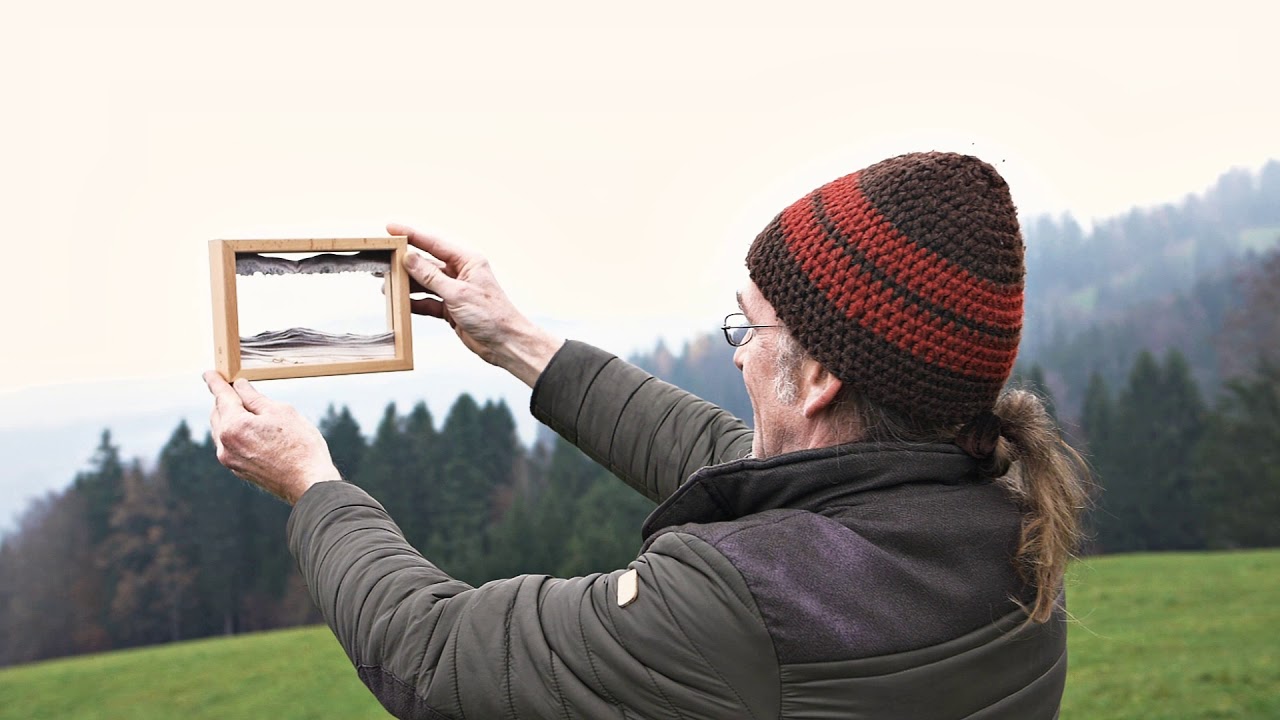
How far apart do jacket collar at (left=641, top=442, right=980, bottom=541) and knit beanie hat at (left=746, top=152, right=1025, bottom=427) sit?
9 cm

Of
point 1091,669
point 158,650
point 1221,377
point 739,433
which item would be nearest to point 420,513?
point 158,650

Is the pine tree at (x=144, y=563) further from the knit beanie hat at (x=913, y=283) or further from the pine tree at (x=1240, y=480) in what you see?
the pine tree at (x=1240, y=480)

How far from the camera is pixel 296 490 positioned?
67.8 inches

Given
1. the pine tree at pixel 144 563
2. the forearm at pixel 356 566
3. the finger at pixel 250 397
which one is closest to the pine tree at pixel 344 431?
the pine tree at pixel 144 563

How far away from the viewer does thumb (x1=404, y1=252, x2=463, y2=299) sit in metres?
2.13

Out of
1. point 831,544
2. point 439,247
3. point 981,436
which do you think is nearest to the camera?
point 831,544

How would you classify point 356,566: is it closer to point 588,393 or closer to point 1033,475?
point 588,393

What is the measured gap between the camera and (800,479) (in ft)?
4.60

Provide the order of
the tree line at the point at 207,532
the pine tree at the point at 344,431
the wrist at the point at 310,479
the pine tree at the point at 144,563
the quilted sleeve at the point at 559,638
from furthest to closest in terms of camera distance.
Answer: the pine tree at the point at 144,563, the tree line at the point at 207,532, the pine tree at the point at 344,431, the wrist at the point at 310,479, the quilted sleeve at the point at 559,638

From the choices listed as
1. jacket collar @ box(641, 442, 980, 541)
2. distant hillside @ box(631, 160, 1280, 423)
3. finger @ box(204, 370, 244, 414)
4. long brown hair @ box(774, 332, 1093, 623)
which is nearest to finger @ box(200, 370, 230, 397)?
finger @ box(204, 370, 244, 414)

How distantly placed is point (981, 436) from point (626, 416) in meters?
0.91

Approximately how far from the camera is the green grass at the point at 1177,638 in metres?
6.41

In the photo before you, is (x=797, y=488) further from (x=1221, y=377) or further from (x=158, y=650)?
(x=1221, y=377)

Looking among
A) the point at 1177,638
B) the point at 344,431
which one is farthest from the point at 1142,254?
the point at 344,431
